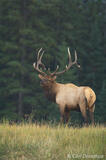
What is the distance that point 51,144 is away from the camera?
265 inches

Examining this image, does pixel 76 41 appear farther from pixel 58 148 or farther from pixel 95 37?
pixel 58 148

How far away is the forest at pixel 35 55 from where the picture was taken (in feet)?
80.7

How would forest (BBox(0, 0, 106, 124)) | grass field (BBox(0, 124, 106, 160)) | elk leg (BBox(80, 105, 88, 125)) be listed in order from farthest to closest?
1. forest (BBox(0, 0, 106, 124))
2. elk leg (BBox(80, 105, 88, 125))
3. grass field (BBox(0, 124, 106, 160))

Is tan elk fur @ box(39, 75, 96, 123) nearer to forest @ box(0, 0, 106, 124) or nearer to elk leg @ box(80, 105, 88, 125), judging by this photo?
elk leg @ box(80, 105, 88, 125)

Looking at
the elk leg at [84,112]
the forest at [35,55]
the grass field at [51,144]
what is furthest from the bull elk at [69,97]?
the forest at [35,55]

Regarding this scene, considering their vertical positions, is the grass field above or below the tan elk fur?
below

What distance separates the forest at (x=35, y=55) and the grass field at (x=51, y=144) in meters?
13.3

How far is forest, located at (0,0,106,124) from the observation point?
24.6 metres

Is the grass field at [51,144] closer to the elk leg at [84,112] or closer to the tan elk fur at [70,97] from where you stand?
the elk leg at [84,112]

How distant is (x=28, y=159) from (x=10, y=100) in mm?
21180

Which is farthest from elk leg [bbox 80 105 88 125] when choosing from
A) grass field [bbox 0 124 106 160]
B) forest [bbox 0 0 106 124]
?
forest [bbox 0 0 106 124]

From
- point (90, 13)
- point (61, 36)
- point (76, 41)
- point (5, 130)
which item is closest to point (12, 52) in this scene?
point (61, 36)

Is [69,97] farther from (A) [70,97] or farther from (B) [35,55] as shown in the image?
(B) [35,55]

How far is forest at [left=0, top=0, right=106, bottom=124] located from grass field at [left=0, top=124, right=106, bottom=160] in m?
13.3
